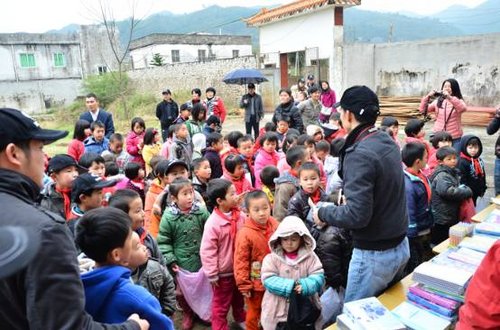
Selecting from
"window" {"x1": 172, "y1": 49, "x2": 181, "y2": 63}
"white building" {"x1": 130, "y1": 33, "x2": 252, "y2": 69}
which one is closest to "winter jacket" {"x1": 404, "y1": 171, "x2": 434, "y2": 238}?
"white building" {"x1": 130, "y1": 33, "x2": 252, "y2": 69}

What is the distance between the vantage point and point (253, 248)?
288 cm

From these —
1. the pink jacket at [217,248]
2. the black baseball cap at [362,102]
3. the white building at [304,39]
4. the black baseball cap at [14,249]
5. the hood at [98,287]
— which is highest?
the white building at [304,39]

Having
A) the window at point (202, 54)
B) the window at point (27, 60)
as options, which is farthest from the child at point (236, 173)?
the window at point (27, 60)

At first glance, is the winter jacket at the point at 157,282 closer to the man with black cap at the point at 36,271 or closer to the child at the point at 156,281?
the child at the point at 156,281

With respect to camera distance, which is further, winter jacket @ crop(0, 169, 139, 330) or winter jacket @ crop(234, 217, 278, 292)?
winter jacket @ crop(234, 217, 278, 292)

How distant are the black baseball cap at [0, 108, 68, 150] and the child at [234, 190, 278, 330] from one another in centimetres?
180

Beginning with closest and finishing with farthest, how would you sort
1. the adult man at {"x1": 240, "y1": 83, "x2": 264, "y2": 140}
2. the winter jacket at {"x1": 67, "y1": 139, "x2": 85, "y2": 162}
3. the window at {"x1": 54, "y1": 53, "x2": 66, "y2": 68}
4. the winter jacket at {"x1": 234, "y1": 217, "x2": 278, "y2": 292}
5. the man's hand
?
the man's hand < the winter jacket at {"x1": 234, "y1": 217, "x2": 278, "y2": 292} < the winter jacket at {"x1": 67, "y1": 139, "x2": 85, "y2": 162} < the adult man at {"x1": 240, "y1": 83, "x2": 264, "y2": 140} < the window at {"x1": 54, "y1": 53, "x2": 66, "y2": 68}

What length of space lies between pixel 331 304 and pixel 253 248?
2.46ft

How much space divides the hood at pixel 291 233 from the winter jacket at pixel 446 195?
1.89 meters

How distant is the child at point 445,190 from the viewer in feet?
12.5

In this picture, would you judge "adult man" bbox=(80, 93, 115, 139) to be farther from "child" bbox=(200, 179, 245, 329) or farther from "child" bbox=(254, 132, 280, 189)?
"child" bbox=(200, 179, 245, 329)

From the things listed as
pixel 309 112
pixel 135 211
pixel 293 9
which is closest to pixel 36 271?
pixel 135 211

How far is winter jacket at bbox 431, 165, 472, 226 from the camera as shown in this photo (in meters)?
3.76

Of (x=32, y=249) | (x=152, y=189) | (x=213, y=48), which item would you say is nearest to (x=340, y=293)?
(x=152, y=189)
